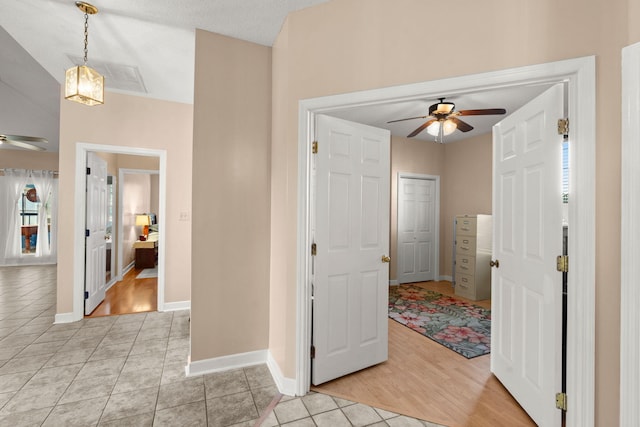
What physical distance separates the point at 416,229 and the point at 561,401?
4.28 metres

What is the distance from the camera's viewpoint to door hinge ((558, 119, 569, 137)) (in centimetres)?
165

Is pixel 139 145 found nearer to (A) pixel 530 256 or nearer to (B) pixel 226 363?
(B) pixel 226 363

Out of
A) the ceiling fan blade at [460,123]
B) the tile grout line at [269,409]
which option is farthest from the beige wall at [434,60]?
the ceiling fan blade at [460,123]

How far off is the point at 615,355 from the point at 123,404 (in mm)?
2880

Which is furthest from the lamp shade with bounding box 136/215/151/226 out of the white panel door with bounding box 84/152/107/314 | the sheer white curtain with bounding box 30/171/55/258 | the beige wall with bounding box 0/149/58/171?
the white panel door with bounding box 84/152/107/314

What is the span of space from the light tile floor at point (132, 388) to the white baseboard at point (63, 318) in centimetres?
11

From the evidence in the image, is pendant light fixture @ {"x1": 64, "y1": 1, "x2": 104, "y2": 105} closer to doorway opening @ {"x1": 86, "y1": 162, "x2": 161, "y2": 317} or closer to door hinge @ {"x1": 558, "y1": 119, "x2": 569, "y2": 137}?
doorway opening @ {"x1": 86, "y1": 162, "x2": 161, "y2": 317}

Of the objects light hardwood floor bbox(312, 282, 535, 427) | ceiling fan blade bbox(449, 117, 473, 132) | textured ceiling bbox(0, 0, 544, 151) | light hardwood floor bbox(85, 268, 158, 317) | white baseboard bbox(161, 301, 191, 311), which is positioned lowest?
light hardwood floor bbox(312, 282, 535, 427)

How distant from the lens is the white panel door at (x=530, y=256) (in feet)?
5.60

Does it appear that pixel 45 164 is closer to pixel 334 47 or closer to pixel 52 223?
pixel 52 223

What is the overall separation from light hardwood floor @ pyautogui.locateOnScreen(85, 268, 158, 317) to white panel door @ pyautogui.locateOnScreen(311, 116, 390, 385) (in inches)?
111

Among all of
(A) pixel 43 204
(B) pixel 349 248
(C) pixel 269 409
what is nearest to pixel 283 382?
(C) pixel 269 409

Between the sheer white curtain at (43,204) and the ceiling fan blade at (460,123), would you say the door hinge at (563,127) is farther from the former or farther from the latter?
the sheer white curtain at (43,204)

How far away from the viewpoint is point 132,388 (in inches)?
85.2
